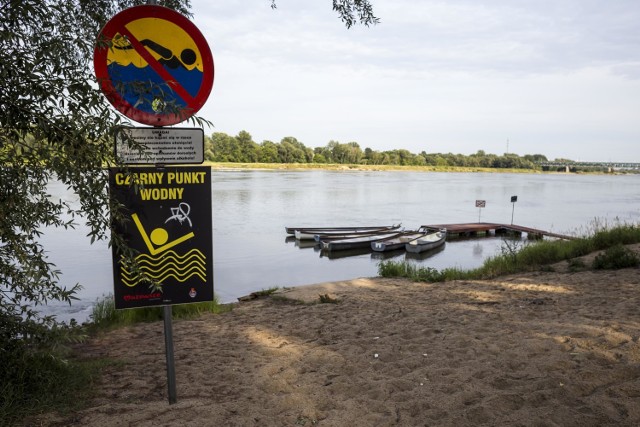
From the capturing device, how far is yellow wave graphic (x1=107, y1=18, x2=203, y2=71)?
2.82 m

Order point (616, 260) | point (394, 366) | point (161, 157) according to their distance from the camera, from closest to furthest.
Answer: point (161, 157), point (394, 366), point (616, 260)

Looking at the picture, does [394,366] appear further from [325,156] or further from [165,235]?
[325,156]

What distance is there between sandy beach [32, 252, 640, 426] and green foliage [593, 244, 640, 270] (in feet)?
5.29

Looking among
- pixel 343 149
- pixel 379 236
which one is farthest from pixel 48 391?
pixel 343 149

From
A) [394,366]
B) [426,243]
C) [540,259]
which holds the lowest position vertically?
[426,243]

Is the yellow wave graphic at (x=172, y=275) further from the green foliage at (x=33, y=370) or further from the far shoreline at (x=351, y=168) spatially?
the far shoreline at (x=351, y=168)

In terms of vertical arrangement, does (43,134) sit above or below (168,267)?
above

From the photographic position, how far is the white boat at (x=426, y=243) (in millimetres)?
21547

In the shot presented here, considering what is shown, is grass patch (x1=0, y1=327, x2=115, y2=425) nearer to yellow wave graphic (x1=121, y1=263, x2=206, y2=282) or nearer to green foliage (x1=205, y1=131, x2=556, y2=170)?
yellow wave graphic (x1=121, y1=263, x2=206, y2=282)

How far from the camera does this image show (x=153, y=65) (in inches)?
116

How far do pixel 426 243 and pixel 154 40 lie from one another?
20.1 meters

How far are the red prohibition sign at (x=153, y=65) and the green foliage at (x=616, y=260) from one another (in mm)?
8305

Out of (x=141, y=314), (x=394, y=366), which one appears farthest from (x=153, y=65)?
(x=141, y=314)

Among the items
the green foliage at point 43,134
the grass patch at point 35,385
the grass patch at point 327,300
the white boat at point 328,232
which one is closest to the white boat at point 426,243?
the white boat at point 328,232
